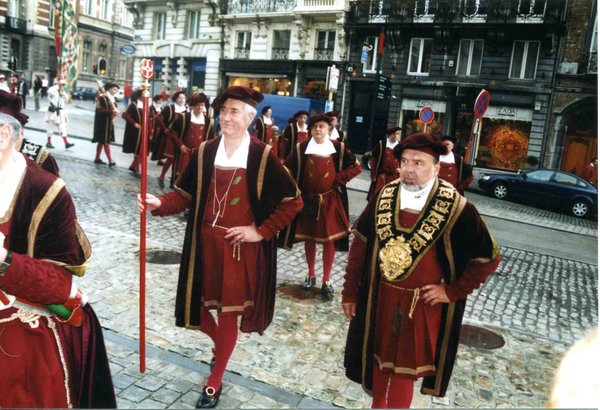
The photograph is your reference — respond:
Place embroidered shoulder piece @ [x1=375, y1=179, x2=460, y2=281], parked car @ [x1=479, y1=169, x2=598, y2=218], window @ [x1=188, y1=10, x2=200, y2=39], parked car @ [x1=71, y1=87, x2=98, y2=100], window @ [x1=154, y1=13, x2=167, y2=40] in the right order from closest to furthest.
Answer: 1. embroidered shoulder piece @ [x1=375, y1=179, x2=460, y2=281]
2. parked car @ [x1=479, y1=169, x2=598, y2=218]
3. window @ [x1=188, y1=10, x2=200, y2=39]
4. window @ [x1=154, y1=13, x2=167, y2=40]
5. parked car @ [x1=71, y1=87, x2=98, y2=100]

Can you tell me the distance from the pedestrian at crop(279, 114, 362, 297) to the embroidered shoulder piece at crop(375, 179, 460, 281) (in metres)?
2.97

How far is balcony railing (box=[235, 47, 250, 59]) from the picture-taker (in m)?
32.5

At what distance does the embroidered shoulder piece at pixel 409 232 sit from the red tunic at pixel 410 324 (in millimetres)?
49

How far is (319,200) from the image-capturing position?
19.9 feet

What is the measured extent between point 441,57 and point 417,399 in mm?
24190

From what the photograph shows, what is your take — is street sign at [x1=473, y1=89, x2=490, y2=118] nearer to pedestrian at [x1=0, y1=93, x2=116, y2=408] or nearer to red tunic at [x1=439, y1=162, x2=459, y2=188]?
red tunic at [x1=439, y1=162, x2=459, y2=188]

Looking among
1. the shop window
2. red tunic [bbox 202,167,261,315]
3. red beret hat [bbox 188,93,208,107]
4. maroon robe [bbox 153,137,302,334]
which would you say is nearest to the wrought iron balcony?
the shop window

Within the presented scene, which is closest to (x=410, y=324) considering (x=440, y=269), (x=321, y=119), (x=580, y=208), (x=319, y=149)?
(x=440, y=269)

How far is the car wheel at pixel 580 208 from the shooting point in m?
14.9

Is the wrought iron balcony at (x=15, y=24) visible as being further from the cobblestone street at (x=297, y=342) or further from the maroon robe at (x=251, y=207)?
the maroon robe at (x=251, y=207)

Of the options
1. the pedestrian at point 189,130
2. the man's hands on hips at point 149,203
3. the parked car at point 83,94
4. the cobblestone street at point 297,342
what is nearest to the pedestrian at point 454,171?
the cobblestone street at point 297,342

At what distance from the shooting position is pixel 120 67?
59.9 metres

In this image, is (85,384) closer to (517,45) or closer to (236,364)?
(236,364)

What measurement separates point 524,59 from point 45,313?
25.6 meters
